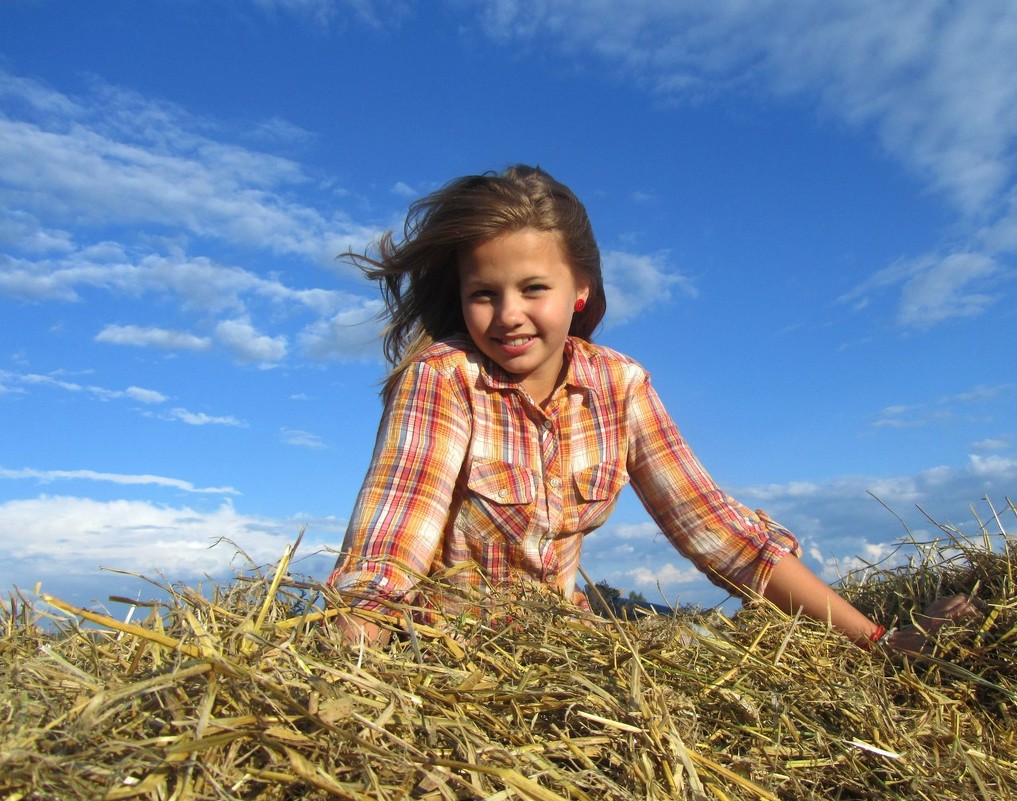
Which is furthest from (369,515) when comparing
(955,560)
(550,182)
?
(955,560)

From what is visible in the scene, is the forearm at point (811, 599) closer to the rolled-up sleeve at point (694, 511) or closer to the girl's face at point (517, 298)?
the rolled-up sleeve at point (694, 511)

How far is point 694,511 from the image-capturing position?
3.25m

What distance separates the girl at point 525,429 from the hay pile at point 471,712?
0.76 metres

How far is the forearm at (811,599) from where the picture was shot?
2721 mm

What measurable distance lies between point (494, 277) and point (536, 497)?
2.60ft

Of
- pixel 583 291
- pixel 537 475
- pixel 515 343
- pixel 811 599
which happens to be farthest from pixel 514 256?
pixel 811 599

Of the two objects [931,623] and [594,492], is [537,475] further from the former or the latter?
[931,623]

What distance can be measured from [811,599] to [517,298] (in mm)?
1412

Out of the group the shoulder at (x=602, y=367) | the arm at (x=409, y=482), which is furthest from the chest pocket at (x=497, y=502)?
the shoulder at (x=602, y=367)

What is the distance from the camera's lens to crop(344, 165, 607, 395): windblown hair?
3.16 metres

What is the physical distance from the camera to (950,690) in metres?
2.35

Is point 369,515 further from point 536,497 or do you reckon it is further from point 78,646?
point 78,646

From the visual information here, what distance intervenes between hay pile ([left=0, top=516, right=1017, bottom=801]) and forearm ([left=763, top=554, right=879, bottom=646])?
343 millimetres

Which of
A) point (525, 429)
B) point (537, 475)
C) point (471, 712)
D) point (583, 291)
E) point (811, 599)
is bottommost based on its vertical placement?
point (471, 712)
